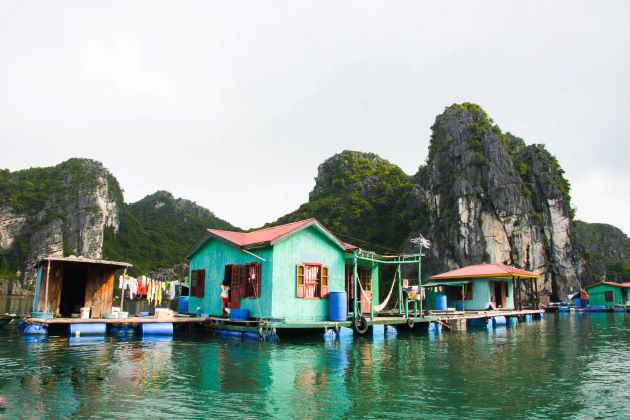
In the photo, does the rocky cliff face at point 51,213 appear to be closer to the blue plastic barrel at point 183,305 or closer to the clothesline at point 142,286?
the blue plastic barrel at point 183,305

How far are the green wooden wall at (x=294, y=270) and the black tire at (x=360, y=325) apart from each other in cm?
161

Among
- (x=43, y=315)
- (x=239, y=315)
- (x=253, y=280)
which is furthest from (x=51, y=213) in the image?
(x=253, y=280)

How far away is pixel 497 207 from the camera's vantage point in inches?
2731

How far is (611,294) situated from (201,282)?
164ft

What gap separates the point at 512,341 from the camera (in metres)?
24.0

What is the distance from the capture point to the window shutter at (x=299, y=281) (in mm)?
22984

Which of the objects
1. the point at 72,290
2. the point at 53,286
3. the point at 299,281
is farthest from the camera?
the point at 72,290

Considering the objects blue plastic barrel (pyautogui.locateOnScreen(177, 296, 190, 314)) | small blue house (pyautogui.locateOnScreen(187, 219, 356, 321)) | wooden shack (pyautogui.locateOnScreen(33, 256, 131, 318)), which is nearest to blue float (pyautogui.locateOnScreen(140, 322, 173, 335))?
small blue house (pyautogui.locateOnScreen(187, 219, 356, 321))

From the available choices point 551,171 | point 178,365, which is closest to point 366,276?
point 178,365

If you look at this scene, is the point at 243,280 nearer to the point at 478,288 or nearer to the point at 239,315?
the point at 239,315

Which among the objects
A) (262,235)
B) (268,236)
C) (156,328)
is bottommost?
(156,328)

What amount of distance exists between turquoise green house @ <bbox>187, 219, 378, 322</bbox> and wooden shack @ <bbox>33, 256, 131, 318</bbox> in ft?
16.0

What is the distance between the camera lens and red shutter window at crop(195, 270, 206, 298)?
2733 centimetres

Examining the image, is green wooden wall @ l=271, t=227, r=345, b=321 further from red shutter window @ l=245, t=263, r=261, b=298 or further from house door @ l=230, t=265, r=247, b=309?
house door @ l=230, t=265, r=247, b=309
